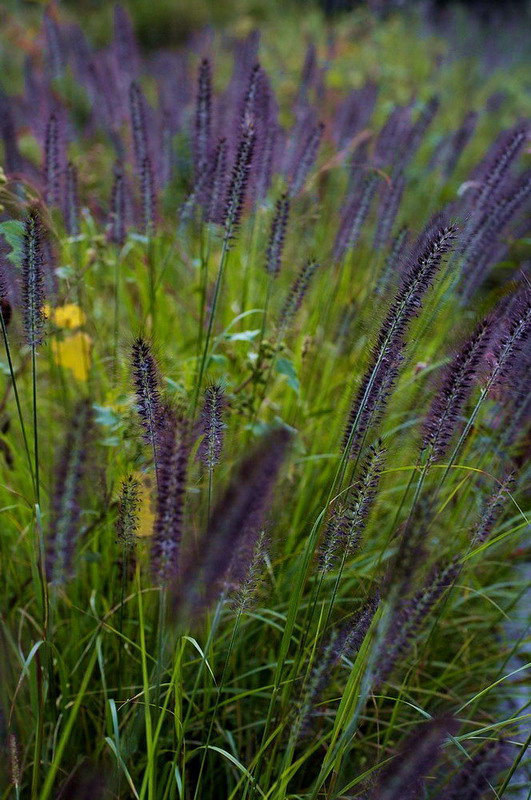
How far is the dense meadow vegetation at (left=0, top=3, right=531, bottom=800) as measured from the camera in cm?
127

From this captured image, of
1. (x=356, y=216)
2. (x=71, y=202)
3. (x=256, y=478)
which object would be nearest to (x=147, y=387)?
(x=256, y=478)

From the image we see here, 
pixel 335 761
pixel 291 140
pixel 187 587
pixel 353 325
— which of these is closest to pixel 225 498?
pixel 187 587

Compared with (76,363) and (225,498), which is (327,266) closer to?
(76,363)

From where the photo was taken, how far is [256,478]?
101 cm

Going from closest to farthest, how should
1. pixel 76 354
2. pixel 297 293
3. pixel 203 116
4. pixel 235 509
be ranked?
pixel 235 509 → pixel 297 293 → pixel 203 116 → pixel 76 354

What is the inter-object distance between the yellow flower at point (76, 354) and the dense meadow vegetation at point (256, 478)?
0.7 inches

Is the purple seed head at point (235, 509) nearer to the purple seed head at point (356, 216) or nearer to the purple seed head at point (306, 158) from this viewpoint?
the purple seed head at point (356, 216)

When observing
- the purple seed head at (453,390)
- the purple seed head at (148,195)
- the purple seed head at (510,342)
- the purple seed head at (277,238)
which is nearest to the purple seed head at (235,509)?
the purple seed head at (453,390)

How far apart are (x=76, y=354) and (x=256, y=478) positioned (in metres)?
1.61

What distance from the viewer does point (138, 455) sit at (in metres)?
1.85

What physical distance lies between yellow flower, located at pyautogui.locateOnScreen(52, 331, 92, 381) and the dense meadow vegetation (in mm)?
17

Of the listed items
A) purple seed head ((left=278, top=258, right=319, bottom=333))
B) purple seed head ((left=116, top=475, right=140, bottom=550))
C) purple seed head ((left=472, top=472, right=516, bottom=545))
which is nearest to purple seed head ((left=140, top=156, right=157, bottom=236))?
purple seed head ((left=278, top=258, right=319, bottom=333))

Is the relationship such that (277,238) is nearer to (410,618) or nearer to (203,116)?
(203,116)

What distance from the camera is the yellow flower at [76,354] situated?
2359mm
